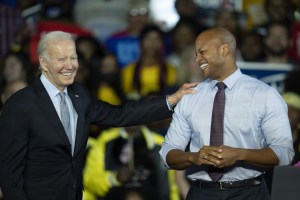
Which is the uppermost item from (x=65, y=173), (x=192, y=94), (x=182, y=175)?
(x=192, y=94)

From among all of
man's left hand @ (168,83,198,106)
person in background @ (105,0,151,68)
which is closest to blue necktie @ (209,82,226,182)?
man's left hand @ (168,83,198,106)

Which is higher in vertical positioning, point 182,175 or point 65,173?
point 65,173

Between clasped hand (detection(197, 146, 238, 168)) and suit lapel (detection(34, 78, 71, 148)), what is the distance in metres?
0.90

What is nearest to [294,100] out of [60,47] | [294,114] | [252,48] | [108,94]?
[294,114]

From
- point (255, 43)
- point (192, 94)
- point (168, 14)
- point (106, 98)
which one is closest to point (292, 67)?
point (255, 43)

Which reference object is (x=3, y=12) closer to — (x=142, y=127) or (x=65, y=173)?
(x=142, y=127)

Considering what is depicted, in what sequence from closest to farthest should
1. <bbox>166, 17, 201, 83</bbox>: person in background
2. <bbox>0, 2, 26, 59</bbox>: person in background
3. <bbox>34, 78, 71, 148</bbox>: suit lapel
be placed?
1. <bbox>34, 78, 71, 148</bbox>: suit lapel
2. <bbox>166, 17, 201, 83</bbox>: person in background
3. <bbox>0, 2, 26, 59</bbox>: person in background

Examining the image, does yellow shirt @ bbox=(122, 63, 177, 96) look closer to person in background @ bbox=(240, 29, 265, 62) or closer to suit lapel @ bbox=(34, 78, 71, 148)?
person in background @ bbox=(240, 29, 265, 62)

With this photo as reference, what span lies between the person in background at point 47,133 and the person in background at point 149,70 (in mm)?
3462

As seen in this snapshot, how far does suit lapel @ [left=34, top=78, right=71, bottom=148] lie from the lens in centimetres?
615

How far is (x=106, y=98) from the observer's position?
32.2 feet

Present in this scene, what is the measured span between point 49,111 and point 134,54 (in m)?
4.74

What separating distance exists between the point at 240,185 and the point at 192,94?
0.66 meters

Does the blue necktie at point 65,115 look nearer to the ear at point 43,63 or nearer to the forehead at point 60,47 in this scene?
the ear at point 43,63
